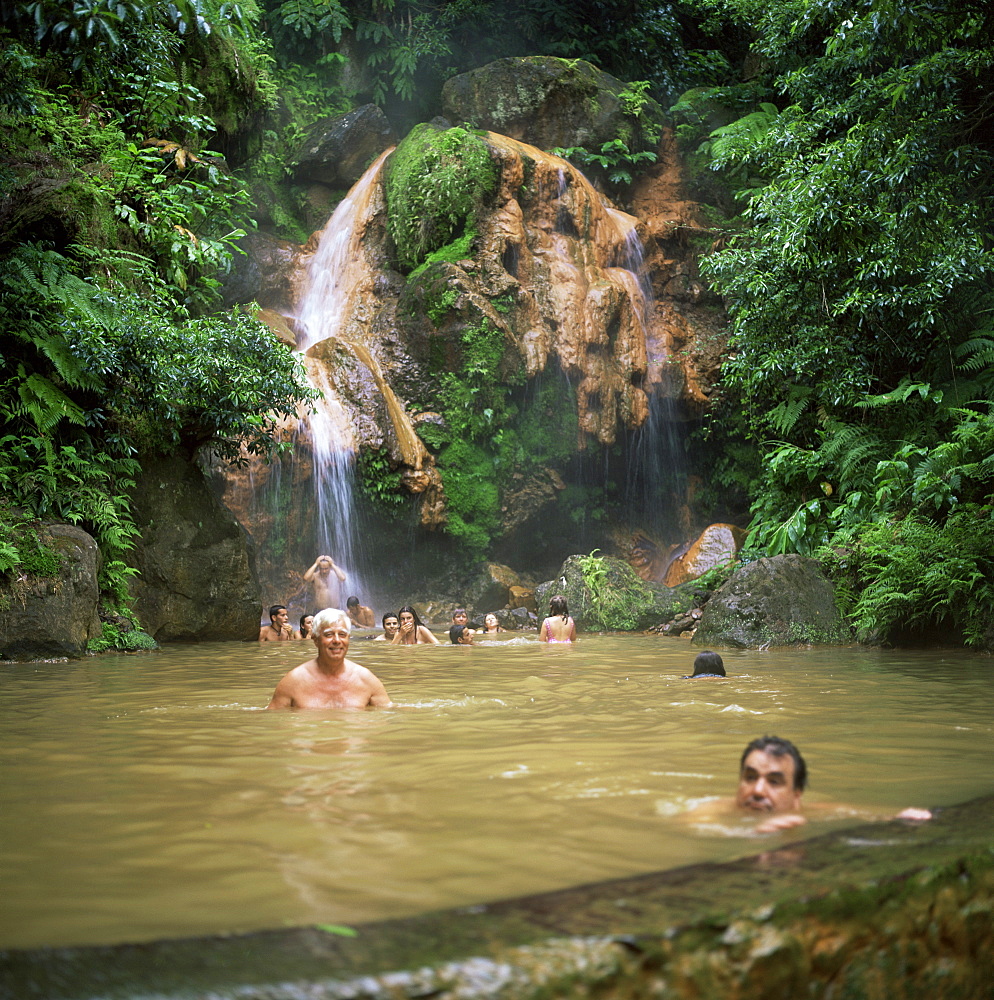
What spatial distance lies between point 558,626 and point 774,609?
2672 millimetres

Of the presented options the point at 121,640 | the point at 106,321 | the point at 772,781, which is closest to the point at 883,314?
the point at 106,321

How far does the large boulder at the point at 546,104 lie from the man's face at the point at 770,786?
20995 millimetres

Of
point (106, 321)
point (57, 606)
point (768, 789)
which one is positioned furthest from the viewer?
point (106, 321)

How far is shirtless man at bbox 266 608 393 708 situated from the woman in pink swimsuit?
18.9 ft

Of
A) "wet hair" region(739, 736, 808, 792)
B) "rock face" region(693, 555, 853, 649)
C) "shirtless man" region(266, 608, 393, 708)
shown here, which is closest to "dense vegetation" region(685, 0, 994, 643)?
"rock face" region(693, 555, 853, 649)

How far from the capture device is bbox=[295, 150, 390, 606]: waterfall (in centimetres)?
1586

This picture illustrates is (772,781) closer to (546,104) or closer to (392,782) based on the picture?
(392,782)

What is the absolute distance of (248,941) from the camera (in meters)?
1.93

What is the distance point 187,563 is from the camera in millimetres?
11367

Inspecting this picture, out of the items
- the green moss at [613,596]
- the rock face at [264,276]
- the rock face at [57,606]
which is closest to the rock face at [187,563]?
the rock face at [57,606]

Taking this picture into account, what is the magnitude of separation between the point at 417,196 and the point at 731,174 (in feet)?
21.7

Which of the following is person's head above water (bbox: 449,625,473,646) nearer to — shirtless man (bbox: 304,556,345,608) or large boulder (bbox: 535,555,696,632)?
large boulder (bbox: 535,555,696,632)

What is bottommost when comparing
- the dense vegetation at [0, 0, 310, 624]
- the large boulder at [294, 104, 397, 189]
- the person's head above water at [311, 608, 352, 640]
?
the person's head above water at [311, 608, 352, 640]

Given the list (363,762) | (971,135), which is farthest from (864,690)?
(971,135)
